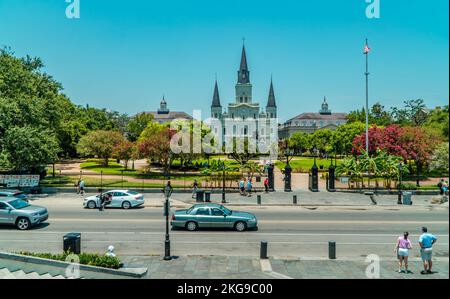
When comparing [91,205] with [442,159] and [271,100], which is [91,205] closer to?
[442,159]

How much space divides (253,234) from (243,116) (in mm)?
135716

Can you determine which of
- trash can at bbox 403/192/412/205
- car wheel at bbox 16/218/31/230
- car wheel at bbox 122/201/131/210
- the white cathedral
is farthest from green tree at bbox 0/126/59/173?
the white cathedral

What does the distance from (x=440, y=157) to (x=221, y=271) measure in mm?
8773

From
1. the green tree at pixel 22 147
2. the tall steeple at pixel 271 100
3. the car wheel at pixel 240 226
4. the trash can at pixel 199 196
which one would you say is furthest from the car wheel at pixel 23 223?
the tall steeple at pixel 271 100

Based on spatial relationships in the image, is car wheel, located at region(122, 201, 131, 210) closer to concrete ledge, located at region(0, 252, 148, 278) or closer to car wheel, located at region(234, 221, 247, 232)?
car wheel, located at region(234, 221, 247, 232)

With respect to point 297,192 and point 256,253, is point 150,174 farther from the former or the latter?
point 256,253

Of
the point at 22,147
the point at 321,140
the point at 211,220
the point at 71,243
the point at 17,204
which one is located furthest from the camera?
the point at 321,140

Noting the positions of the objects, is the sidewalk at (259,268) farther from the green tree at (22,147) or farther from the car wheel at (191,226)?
the green tree at (22,147)

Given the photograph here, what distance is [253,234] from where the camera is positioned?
17938 millimetres

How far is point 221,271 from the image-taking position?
40.2 ft

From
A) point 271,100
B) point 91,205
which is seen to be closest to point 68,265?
→ point 91,205

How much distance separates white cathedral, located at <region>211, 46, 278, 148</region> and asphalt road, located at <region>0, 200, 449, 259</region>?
124 meters

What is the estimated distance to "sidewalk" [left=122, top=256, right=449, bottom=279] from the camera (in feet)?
38.6
